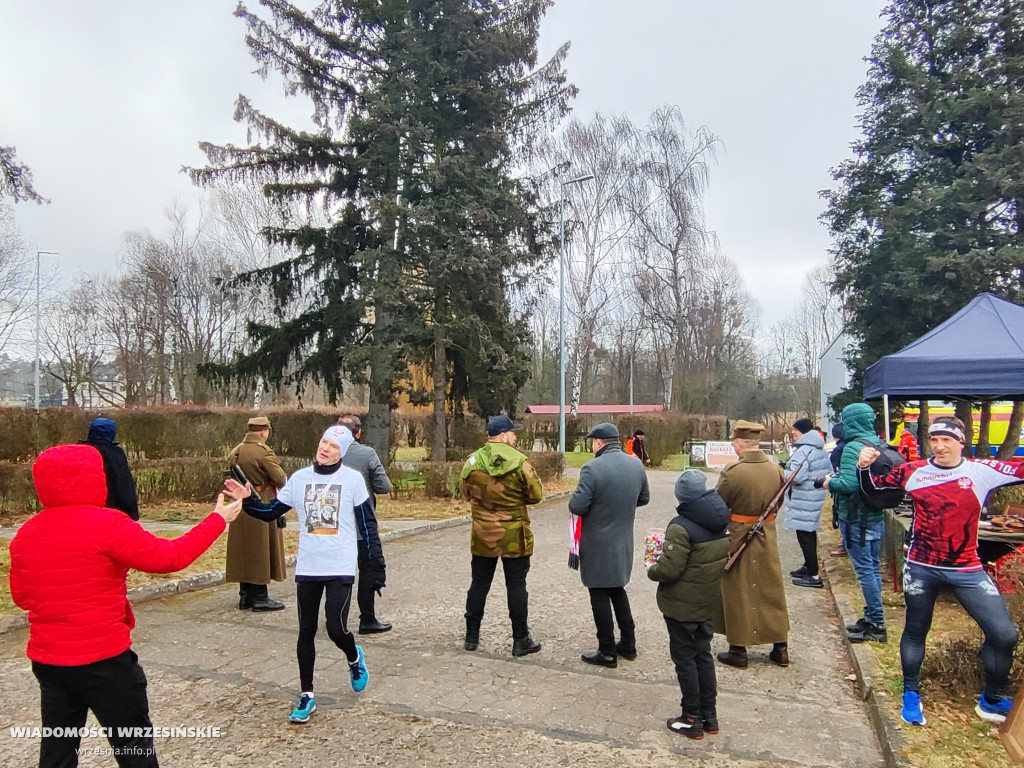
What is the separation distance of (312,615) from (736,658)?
316cm

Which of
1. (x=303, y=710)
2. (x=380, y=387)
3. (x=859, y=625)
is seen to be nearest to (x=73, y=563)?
(x=303, y=710)

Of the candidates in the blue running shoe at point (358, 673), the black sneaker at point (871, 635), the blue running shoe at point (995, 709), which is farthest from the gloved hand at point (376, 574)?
the blue running shoe at point (995, 709)

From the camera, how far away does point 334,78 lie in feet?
60.4

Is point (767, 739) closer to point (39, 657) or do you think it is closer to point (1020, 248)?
point (39, 657)

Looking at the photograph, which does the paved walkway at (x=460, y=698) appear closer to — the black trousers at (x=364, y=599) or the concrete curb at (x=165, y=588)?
the concrete curb at (x=165, y=588)

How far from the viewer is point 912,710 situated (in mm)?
4281

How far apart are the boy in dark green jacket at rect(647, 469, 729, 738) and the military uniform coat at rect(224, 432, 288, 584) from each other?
3.86 metres

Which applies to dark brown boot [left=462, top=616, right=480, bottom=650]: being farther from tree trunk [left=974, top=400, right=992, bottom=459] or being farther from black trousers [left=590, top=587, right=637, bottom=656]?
tree trunk [left=974, top=400, right=992, bottom=459]

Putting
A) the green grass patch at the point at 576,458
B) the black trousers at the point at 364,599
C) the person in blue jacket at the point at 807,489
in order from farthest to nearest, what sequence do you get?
1. the green grass patch at the point at 576,458
2. the person in blue jacket at the point at 807,489
3. the black trousers at the point at 364,599

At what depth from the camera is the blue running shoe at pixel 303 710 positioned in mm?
4359

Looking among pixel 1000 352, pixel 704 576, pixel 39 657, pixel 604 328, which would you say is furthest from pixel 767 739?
pixel 604 328

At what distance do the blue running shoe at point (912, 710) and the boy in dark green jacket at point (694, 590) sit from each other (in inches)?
43.7

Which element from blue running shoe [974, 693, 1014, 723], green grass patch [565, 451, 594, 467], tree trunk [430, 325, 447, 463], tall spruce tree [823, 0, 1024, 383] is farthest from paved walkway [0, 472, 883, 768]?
green grass patch [565, 451, 594, 467]

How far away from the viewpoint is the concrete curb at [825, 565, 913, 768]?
13.0 ft
